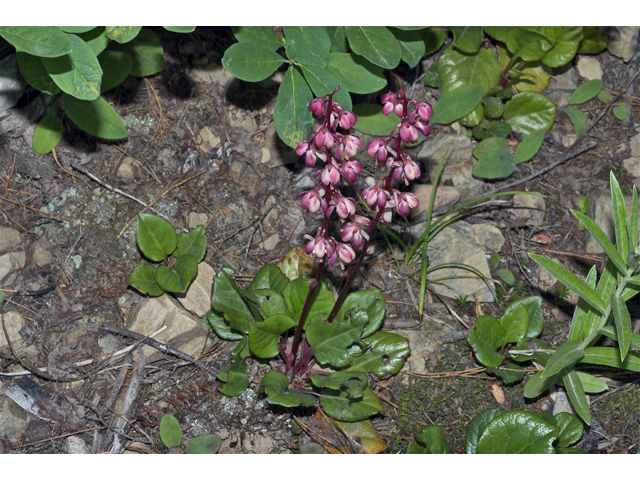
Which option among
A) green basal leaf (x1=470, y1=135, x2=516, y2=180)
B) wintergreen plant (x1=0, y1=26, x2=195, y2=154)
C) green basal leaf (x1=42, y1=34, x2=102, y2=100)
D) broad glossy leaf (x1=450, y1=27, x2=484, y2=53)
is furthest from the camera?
broad glossy leaf (x1=450, y1=27, x2=484, y2=53)

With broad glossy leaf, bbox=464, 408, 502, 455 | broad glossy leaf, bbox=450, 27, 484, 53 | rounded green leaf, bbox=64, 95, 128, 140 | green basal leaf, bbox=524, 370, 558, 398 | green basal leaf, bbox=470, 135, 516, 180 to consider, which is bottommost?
broad glossy leaf, bbox=464, 408, 502, 455

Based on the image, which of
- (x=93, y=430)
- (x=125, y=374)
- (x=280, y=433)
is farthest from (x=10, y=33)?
(x=280, y=433)

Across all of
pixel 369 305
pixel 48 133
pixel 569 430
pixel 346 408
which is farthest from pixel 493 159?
pixel 48 133

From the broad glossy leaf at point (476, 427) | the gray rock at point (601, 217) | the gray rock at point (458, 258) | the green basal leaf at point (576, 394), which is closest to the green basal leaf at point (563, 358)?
the green basal leaf at point (576, 394)

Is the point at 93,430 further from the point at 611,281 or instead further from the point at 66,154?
the point at 611,281

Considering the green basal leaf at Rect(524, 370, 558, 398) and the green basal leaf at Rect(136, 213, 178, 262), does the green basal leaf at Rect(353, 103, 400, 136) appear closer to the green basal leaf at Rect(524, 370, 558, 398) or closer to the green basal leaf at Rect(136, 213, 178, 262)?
the green basal leaf at Rect(136, 213, 178, 262)

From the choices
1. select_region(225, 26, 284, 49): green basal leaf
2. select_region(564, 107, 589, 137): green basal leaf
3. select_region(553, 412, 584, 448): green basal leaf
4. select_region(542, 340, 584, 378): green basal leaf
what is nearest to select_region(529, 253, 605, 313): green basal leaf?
select_region(542, 340, 584, 378): green basal leaf

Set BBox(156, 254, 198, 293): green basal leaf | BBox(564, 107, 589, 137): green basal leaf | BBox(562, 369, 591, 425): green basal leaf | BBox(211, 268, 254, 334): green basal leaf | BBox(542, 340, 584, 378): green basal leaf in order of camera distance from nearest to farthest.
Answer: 1. BBox(542, 340, 584, 378): green basal leaf
2. BBox(562, 369, 591, 425): green basal leaf
3. BBox(211, 268, 254, 334): green basal leaf
4. BBox(156, 254, 198, 293): green basal leaf
5. BBox(564, 107, 589, 137): green basal leaf
